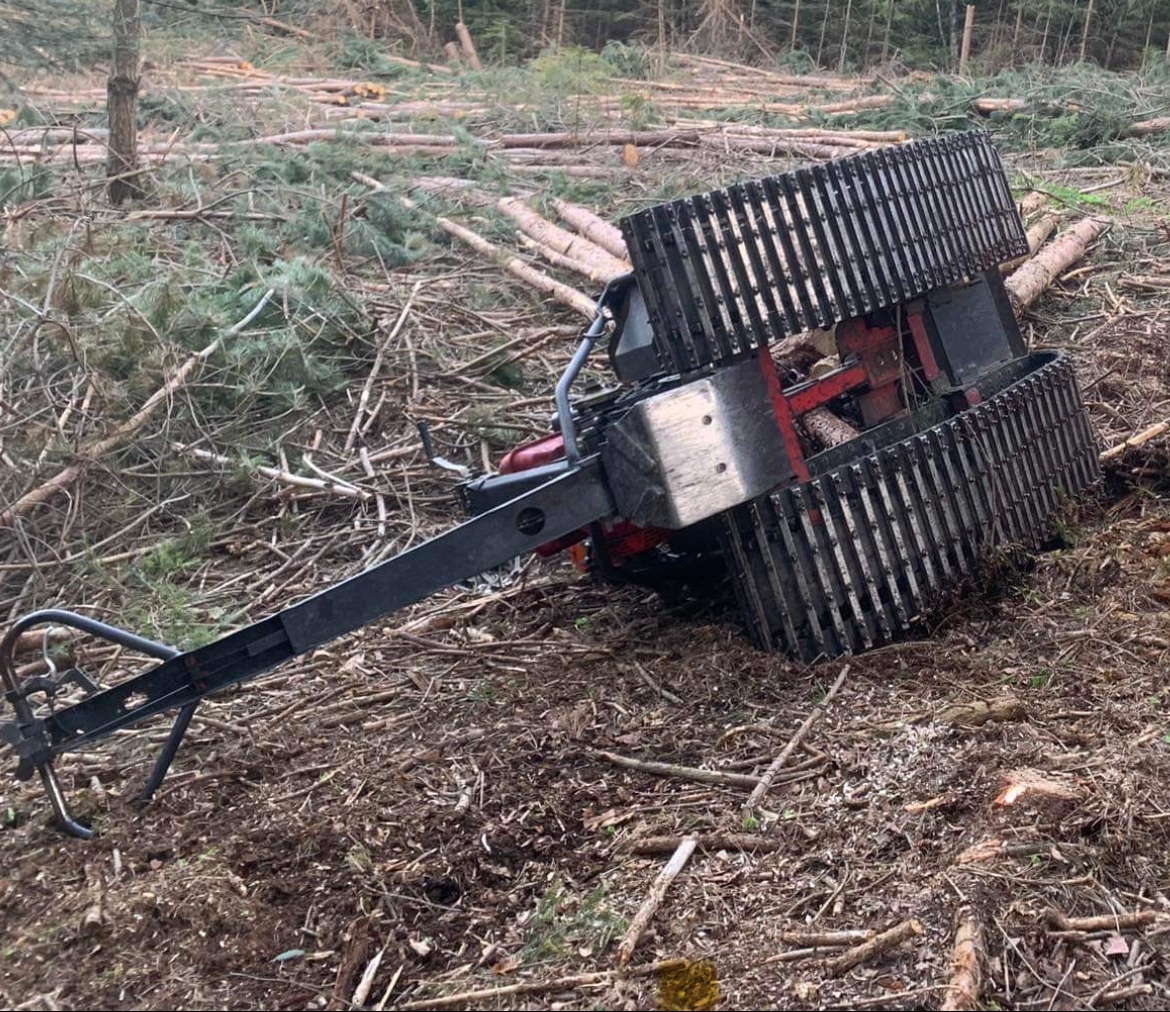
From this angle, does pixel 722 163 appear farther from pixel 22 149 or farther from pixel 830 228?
pixel 830 228

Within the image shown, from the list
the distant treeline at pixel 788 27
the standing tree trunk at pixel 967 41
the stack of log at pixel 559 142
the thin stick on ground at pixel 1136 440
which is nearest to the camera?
the thin stick on ground at pixel 1136 440

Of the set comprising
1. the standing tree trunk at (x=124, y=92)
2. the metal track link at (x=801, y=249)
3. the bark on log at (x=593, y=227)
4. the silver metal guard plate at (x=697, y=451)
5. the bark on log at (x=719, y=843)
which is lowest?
the bark on log at (x=719, y=843)

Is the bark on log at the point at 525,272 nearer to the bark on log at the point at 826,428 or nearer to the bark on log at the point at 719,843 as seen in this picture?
the bark on log at the point at 826,428

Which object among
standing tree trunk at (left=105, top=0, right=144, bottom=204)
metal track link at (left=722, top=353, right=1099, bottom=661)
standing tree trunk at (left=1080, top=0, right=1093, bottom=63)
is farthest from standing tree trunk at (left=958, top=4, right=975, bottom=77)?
metal track link at (left=722, top=353, right=1099, bottom=661)

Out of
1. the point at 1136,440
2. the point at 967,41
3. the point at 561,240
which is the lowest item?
the point at 1136,440

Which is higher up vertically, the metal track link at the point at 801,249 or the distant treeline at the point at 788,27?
the distant treeline at the point at 788,27

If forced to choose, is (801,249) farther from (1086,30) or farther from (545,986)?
(1086,30)

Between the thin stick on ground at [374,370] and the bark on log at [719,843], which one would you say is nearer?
the bark on log at [719,843]

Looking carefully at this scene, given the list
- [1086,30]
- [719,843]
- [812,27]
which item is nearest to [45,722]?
[719,843]

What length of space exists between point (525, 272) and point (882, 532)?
544cm

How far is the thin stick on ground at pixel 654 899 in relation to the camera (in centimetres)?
308

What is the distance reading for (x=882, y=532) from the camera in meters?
5.03

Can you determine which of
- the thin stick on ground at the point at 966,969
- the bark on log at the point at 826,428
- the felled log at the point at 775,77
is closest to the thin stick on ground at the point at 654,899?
the thin stick on ground at the point at 966,969

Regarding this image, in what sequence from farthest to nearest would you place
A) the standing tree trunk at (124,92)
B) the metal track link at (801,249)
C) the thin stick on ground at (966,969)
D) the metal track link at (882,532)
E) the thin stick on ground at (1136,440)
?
the standing tree trunk at (124,92) < the thin stick on ground at (1136,440) < the metal track link at (882,532) < the metal track link at (801,249) < the thin stick on ground at (966,969)
